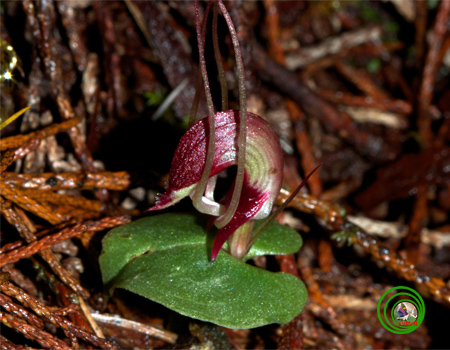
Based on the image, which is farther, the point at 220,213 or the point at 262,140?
the point at 220,213

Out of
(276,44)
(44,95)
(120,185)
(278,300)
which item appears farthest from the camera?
(276,44)

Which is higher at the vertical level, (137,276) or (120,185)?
(120,185)

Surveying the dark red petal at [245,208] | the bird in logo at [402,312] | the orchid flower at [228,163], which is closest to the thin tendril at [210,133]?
the orchid flower at [228,163]

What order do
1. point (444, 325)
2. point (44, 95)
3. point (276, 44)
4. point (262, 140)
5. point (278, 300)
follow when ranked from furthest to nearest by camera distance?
point (276, 44)
point (44, 95)
point (444, 325)
point (278, 300)
point (262, 140)

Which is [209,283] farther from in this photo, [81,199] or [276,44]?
[276,44]

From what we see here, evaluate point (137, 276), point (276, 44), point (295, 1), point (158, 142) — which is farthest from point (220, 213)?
point (295, 1)

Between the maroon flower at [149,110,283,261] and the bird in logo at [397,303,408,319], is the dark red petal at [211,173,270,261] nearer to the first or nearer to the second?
the maroon flower at [149,110,283,261]

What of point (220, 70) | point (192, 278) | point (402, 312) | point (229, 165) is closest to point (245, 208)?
point (229, 165)
